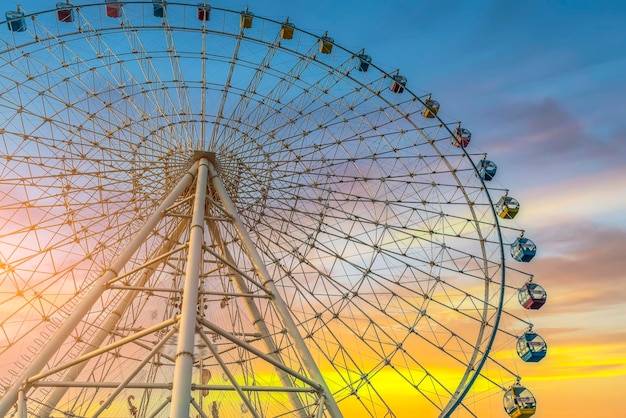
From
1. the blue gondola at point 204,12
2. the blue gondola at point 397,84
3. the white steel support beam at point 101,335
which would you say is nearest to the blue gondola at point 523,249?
the blue gondola at point 397,84

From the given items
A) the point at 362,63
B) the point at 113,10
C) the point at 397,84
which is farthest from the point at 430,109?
the point at 113,10

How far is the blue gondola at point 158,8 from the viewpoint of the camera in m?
24.1

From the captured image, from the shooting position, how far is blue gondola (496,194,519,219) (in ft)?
82.5

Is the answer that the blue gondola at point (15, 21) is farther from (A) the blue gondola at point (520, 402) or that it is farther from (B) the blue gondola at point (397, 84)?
(A) the blue gondola at point (520, 402)

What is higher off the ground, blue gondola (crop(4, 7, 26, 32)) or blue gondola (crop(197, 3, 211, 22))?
blue gondola (crop(197, 3, 211, 22))

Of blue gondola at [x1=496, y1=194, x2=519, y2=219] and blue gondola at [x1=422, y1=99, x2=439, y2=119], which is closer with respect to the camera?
blue gondola at [x1=496, y1=194, x2=519, y2=219]

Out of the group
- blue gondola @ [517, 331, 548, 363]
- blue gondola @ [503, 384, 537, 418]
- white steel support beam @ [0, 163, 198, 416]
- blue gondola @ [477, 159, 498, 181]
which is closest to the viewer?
white steel support beam @ [0, 163, 198, 416]

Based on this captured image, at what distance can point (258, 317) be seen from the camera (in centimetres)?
2191

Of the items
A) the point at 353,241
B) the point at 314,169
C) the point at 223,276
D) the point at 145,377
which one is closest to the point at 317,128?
the point at 314,169

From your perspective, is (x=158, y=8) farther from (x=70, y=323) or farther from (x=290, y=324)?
(x=290, y=324)

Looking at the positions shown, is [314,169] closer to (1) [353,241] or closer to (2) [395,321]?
(1) [353,241]

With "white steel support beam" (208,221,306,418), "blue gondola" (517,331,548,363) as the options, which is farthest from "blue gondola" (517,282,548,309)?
"white steel support beam" (208,221,306,418)

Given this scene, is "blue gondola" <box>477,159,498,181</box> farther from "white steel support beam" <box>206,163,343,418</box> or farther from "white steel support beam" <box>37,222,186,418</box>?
"white steel support beam" <box>37,222,186,418</box>

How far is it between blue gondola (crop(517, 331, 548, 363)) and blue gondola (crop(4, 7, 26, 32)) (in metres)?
24.6
